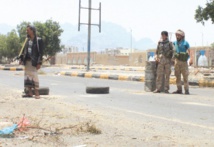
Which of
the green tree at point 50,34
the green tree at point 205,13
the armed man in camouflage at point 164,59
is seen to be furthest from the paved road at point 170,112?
the green tree at point 50,34

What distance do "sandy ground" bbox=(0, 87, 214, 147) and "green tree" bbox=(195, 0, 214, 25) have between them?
13.2m

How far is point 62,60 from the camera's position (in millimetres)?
101125

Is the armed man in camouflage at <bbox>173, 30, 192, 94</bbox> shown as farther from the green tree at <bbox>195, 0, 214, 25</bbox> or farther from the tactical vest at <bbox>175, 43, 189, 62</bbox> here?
the green tree at <bbox>195, 0, 214, 25</bbox>

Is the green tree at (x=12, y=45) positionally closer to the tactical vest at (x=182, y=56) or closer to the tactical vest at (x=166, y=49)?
the tactical vest at (x=166, y=49)

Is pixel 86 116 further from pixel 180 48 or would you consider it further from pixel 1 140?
pixel 180 48

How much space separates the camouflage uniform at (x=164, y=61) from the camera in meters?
11.9

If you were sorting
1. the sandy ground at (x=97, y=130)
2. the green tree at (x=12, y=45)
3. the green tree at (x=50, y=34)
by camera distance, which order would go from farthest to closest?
1. the green tree at (x=12, y=45)
2. the green tree at (x=50, y=34)
3. the sandy ground at (x=97, y=130)

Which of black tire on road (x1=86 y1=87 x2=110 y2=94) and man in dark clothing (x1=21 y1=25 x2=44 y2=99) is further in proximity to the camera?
black tire on road (x1=86 y1=87 x2=110 y2=94)

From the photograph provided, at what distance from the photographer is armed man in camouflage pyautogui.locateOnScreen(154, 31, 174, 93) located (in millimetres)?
11898

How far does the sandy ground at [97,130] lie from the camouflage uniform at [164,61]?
4645mm

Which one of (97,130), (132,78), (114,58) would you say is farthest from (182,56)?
(114,58)

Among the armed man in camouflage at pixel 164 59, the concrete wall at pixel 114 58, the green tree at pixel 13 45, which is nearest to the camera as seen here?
the armed man in camouflage at pixel 164 59

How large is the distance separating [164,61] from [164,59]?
6cm

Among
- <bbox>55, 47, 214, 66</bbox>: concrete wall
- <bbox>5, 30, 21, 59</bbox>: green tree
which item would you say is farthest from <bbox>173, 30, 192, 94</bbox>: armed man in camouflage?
<bbox>5, 30, 21, 59</bbox>: green tree
